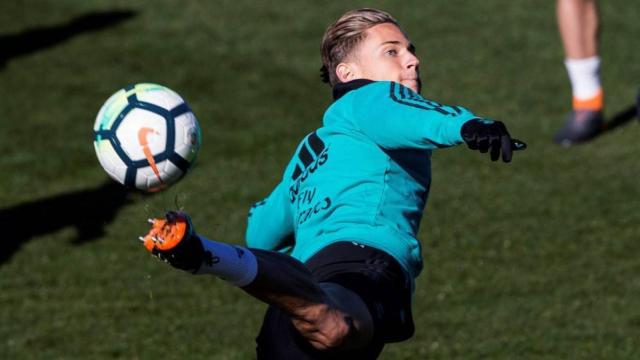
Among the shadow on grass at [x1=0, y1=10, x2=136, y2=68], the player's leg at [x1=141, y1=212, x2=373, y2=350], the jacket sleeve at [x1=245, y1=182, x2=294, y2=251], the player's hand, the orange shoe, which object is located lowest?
the shadow on grass at [x1=0, y1=10, x2=136, y2=68]

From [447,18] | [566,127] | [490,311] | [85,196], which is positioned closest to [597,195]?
[566,127]

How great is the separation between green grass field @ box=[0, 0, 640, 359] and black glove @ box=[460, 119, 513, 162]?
10.6ft

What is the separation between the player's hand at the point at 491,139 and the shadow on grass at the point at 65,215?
5771 millimetres

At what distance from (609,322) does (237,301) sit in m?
2.45

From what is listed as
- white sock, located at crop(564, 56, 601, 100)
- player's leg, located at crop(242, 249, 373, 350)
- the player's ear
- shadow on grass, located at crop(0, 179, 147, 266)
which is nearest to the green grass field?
shadow on grass, located at crop(0, 179, 147, 266)

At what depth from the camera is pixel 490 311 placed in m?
8.60

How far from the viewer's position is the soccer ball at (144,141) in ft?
17.9

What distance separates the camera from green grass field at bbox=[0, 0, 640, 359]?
A: 842 cm

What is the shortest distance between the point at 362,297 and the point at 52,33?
10.7 meters

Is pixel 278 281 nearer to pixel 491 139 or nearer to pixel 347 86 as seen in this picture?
pixel 491 139

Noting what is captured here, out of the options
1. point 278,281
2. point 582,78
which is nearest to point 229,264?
point 278,281

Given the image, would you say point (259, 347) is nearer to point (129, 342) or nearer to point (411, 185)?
point (411, 185)

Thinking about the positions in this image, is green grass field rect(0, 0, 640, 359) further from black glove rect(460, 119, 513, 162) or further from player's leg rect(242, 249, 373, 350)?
black glove rect(460, 119, 513, 162)

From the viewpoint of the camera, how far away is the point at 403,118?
5238mm
